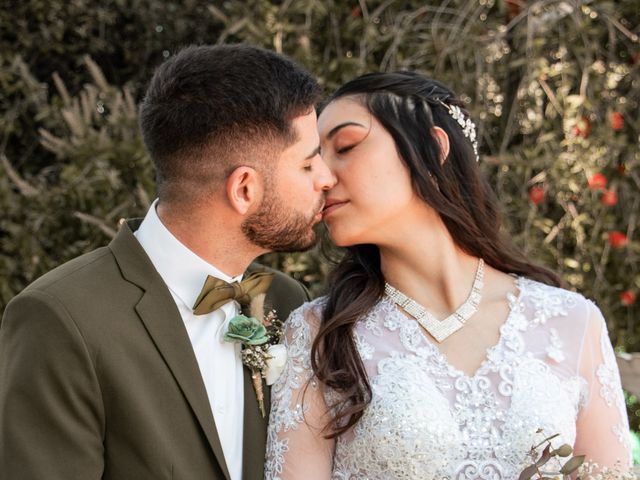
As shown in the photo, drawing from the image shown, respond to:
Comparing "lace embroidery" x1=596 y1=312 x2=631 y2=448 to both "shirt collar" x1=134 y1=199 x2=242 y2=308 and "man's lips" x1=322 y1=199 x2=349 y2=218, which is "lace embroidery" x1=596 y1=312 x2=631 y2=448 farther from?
"shirt collar" x1=134 y1=199 x2=242 y2=308

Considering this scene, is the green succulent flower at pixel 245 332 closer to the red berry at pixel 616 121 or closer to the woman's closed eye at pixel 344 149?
the woman's closed eye at pixel 344 149

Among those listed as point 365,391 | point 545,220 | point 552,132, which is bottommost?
point 545,220

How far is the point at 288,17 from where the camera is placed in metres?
3.96

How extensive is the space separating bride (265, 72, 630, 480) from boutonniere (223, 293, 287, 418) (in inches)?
2.0

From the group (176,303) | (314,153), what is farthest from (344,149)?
(176,303)

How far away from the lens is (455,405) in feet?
7.95

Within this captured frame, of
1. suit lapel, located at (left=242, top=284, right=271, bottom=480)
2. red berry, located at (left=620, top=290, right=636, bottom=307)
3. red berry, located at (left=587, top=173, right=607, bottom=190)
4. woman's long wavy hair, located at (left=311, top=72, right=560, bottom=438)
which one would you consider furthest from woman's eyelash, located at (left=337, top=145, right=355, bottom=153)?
red berry, located at (left=620, top=290, right=636, bottom=307)

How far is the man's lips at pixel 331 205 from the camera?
8.39 ft

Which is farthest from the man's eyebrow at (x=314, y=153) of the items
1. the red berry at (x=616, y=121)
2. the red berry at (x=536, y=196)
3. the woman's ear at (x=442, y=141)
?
the red berry at (x=616, y=121)

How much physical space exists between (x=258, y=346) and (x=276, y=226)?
356mm

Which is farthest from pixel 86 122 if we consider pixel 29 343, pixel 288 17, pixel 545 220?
pixel 545 220

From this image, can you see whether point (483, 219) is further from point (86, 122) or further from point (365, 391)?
point (86, 122)

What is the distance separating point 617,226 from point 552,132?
646 millimetres

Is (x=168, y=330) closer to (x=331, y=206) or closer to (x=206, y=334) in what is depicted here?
(x=206, y=334)
